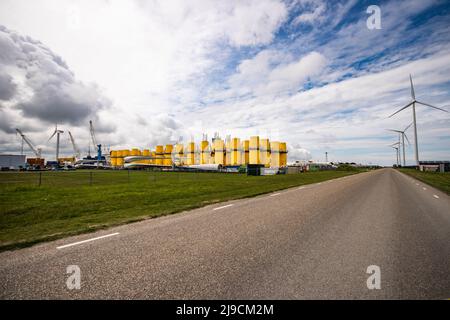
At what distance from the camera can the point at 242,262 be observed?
13.3 feet

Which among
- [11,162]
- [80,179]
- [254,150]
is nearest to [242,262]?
[80,179]

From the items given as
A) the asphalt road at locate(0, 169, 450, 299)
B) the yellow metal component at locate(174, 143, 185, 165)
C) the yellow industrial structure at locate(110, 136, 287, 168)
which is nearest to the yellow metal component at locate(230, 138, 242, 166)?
the yellow industrial structure at locate(110, 136, 287, 168)

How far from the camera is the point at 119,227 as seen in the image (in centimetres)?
687

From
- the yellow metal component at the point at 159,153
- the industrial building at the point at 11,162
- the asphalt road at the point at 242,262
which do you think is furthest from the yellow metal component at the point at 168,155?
the asphalt road at the point at 242,262

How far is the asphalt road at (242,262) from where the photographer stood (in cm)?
312

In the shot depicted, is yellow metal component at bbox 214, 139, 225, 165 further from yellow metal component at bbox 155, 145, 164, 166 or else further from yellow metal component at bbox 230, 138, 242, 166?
yellow metal component at bbox 155, 145, 164, 166

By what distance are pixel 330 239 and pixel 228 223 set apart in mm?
2953

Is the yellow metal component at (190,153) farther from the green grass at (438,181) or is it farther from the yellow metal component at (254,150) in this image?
the green grass at (438,181)

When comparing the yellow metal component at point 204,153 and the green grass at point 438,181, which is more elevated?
the yellow metal component at point 204,153

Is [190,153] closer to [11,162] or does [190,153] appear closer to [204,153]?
[204,153]

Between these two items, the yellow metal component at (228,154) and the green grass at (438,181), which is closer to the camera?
the green grass at (438,181)

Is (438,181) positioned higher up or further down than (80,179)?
higher up
